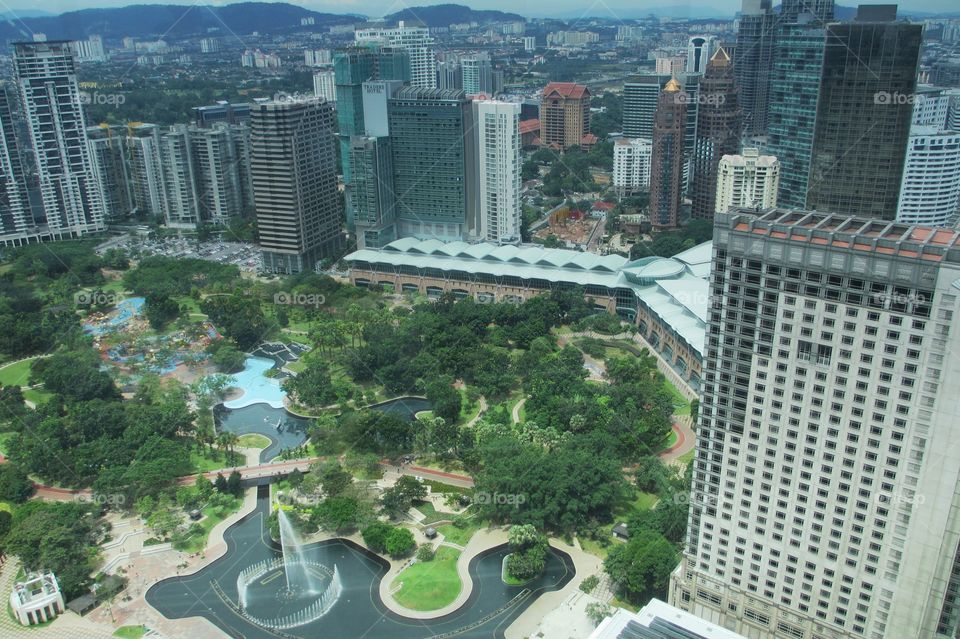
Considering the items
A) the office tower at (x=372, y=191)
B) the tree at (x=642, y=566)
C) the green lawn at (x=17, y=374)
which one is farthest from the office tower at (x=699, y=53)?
the tree at (x=642, y=566)

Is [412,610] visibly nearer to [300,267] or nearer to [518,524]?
[518,524]

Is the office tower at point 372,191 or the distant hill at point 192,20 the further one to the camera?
the distant hill at point 192,20

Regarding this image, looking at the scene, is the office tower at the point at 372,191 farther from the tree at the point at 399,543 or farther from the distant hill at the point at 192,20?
the distant hill at the point at 192,20

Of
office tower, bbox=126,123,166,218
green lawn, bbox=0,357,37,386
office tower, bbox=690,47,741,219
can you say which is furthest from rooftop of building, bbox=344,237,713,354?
office tower, bbox=126,123,166,218

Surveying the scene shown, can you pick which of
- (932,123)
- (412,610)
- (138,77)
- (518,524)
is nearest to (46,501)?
(412,610)

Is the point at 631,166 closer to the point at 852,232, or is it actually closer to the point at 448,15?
the point at 852,232

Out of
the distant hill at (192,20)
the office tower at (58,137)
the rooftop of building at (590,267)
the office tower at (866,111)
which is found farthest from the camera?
the distant hill at (192,20)
